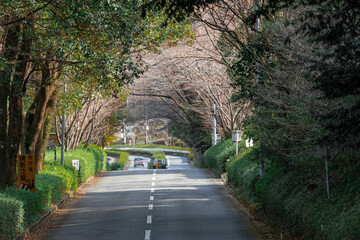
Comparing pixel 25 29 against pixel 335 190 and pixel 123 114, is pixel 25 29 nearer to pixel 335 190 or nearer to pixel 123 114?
pixel 335 190

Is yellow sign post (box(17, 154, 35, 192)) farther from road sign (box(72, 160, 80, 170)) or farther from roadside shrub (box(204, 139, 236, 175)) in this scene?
roadside shrub (box(204, 139, 236, 175))

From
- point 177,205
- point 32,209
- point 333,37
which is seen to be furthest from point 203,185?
point 333,37

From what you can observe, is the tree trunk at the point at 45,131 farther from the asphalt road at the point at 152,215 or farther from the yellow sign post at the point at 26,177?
the yellow sign post at the point at 26,177

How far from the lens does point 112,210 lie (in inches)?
790

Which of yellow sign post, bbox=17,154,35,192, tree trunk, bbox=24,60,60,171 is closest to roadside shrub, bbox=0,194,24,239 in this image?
yellow sign post, bbox=17,154,35,192

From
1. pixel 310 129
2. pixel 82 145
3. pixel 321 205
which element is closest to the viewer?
pixel 321 205

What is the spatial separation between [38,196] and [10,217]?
3963 millimetres

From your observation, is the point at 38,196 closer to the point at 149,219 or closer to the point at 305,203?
the point at 149,219

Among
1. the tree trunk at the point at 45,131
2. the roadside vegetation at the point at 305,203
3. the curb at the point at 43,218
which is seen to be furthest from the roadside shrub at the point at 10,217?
the tree trunk at the point at 45,131

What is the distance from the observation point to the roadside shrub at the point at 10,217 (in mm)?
12664

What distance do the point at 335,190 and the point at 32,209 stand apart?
9297 millimetres

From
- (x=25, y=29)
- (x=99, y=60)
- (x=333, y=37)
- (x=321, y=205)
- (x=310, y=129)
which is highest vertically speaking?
(x=25, y=29)

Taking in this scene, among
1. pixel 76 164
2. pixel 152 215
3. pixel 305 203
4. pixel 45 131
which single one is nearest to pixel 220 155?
pixel 76 164

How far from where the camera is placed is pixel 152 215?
60.4ft
